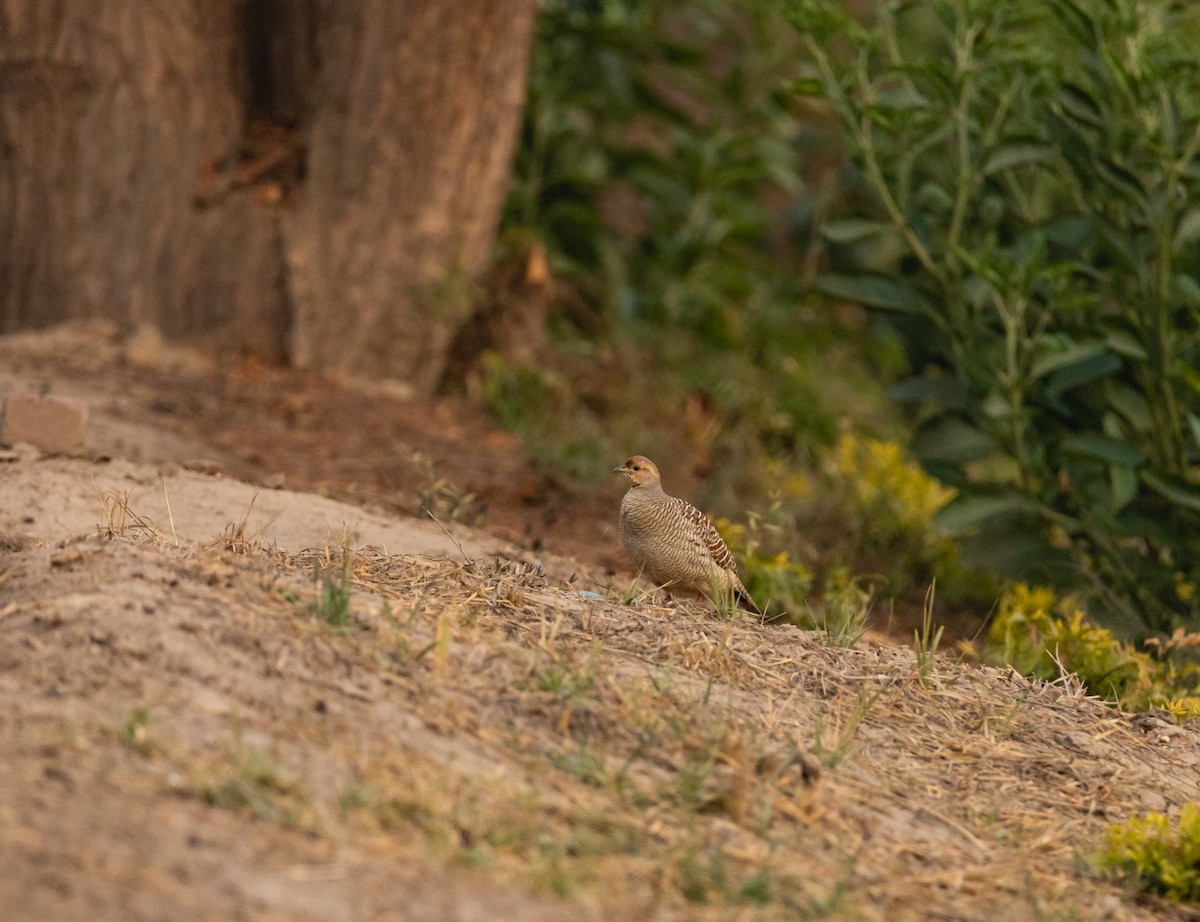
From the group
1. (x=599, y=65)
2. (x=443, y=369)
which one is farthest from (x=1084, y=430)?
(x=599, y=65)

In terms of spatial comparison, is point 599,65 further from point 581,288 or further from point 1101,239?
point 1101,239

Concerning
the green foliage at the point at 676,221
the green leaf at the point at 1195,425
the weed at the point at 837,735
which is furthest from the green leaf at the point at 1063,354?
the green foliage at the point at 676,221

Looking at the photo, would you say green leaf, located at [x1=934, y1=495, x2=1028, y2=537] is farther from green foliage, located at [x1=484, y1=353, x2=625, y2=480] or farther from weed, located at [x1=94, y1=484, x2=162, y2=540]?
weed, located at [x1=94, y1=484, x2=162, y2=540]

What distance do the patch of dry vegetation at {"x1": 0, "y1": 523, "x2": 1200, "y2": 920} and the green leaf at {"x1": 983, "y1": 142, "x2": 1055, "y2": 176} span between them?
2.42 metres

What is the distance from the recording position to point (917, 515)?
757 cm

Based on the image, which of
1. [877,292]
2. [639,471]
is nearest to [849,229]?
[877,292]

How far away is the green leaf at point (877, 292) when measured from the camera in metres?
6.52

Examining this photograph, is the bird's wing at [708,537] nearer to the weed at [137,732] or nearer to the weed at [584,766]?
the weed at [584,766]

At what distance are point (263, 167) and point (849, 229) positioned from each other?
3.40 m

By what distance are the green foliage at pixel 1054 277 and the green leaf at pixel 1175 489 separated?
0.01m

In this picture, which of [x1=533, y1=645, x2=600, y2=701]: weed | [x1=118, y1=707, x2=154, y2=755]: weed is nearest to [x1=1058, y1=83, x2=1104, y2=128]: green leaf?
[x1=533, y1=645, x2=600, y2=701]: weed

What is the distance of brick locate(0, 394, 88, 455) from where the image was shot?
5855mm

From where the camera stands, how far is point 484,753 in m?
3.46

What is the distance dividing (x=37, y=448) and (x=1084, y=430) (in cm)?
414
